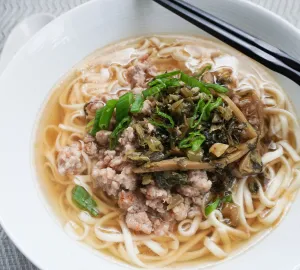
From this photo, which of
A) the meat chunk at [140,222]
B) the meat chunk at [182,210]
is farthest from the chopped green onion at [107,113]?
the meat chunk at [182,210]

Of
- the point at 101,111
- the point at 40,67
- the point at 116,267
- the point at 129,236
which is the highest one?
the point at 40,67

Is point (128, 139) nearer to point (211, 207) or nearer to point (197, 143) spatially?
point (197, 143)

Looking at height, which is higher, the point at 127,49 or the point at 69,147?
the point at 127,49

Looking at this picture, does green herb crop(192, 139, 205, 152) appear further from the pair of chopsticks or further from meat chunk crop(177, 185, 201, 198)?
the pair of chopsticks

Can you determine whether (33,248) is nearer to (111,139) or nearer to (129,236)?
(129,236)

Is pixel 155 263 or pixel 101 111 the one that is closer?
pixel 155 263

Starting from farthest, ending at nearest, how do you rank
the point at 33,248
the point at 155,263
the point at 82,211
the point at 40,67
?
the point at 40,67 < the point at 82,211 < the point at 155,263 < the point at 33,248

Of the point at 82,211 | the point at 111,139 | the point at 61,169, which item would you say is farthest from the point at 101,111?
the point at 82,211

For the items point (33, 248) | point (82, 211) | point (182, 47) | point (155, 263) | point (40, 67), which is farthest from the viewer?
point (182, 47)
